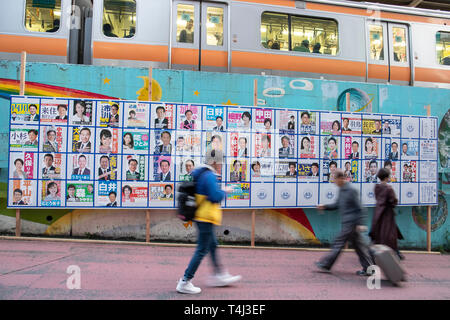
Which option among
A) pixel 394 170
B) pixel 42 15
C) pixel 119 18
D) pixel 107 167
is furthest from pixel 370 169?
pixel 42 15

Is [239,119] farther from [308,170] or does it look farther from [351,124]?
[351,124]

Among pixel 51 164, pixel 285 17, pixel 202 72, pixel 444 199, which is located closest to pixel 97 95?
pixel 51 164

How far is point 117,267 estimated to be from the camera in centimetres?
528

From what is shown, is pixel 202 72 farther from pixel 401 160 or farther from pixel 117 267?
pixel 401 160

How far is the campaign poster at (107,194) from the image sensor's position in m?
6.48

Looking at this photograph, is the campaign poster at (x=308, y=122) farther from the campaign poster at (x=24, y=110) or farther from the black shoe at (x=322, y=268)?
the campaign poster at (x=24, y=110)

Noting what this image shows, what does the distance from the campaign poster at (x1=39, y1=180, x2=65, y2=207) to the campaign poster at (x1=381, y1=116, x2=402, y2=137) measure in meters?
6.97

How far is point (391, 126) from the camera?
24.8 ft

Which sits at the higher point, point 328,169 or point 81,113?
point 81,113

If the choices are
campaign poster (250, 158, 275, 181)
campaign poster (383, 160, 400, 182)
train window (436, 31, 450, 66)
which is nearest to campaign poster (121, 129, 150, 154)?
campaign poster (250, 158, 275, 181)

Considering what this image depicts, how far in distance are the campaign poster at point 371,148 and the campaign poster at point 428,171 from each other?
47.6 inches

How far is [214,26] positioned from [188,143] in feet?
9.27

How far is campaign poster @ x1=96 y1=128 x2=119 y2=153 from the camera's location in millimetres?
6488

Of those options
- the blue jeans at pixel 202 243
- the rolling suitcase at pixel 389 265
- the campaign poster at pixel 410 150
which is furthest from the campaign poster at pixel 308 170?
the blue jeans at pixel 202 243
